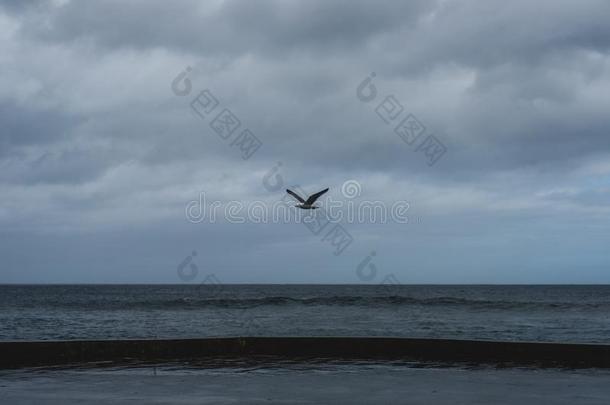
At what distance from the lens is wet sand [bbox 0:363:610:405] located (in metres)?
9.38

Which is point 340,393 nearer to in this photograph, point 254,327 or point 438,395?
point 438,395

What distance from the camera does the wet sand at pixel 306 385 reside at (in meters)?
9.38

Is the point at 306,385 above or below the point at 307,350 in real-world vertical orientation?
below

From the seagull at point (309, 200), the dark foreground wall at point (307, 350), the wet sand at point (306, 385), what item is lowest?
the wet sand at point (306, 385)

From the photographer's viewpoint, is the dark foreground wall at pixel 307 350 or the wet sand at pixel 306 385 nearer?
the wet sand at pixel 306 385

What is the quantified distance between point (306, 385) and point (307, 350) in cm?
360

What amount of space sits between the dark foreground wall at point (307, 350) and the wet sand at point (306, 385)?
0.99 metres

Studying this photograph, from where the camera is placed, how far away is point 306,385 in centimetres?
1061

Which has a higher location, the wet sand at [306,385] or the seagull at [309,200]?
the seagull at [309,200]

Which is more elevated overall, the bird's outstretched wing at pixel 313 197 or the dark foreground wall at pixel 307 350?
the bird's outstretched wing at pixel 313 197

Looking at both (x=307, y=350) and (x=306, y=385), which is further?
(x=307, y=350)

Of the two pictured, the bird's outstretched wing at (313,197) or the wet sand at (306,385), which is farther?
the bird's outstretched wing at (313,197)

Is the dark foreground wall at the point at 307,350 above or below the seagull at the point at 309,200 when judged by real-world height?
below

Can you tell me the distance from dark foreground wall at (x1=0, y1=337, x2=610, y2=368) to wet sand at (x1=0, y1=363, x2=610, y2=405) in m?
0.99
